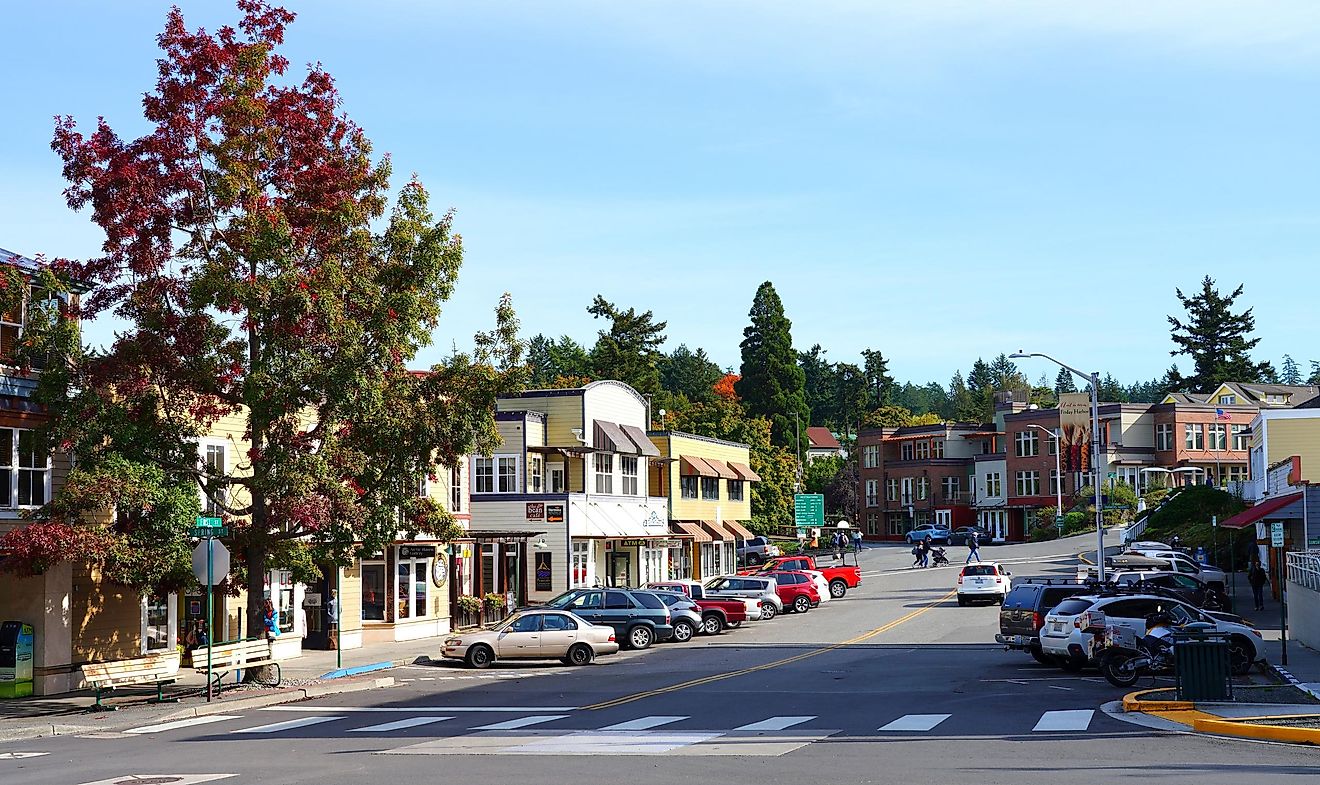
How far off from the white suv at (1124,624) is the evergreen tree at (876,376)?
133530 millimetres

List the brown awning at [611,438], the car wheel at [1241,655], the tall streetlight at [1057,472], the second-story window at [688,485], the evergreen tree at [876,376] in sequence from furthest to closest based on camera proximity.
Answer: the evergreen tree at [876,376]
the tall streetlight at [1057,472]
the second-story window at [688,485]
the brown awning at [611,438]
the car wheel at [1241,655]

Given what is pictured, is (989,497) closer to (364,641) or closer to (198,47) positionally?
(364,641)

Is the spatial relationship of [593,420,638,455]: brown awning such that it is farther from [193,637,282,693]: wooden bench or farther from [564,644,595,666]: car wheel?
[193,637,282,693]: wooden bench

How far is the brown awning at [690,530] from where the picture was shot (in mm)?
65562

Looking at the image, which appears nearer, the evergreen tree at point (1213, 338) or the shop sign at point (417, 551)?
the shop sign at point (417, 551)

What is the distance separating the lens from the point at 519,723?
71.1 feet

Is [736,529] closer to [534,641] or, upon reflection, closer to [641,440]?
[641,440]

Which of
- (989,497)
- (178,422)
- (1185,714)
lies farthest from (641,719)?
(989,497)

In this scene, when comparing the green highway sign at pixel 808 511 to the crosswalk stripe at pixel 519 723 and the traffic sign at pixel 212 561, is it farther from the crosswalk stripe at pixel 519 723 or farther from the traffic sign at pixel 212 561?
the crosswalk stripe at pixel 519 723

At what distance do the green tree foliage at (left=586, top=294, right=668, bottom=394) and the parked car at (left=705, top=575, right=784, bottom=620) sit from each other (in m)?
62.2

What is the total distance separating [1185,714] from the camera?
19469 mm

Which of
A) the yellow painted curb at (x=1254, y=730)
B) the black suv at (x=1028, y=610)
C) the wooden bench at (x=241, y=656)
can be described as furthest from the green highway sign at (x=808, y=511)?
the yellow painted curb at (x=1254, y=730)

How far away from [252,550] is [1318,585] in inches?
968

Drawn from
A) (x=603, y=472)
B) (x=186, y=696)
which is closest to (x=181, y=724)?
(x=186, y=696)
